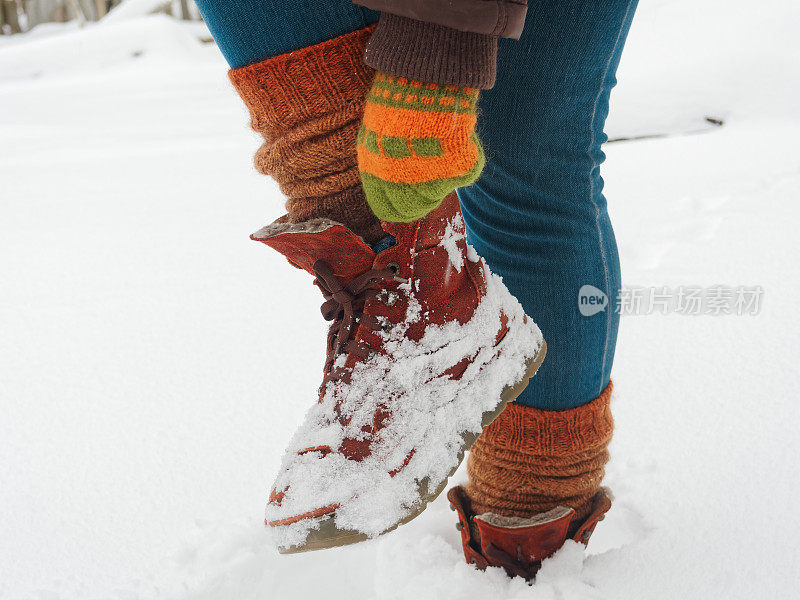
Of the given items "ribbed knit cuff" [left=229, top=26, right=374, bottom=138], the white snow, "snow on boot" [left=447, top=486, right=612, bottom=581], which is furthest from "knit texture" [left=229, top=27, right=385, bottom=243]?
"snow on boot" [left=447, top=486, right=612, bottom=581]

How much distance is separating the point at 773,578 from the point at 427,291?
0.50 meters

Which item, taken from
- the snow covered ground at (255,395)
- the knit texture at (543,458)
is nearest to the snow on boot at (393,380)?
the knit texture at (543,458)

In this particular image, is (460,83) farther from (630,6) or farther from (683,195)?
(683,195)

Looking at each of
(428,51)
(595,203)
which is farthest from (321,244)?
(595,203)

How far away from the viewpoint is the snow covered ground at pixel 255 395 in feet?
2.41

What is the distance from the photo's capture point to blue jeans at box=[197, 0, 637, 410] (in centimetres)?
48

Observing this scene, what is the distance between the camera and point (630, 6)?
1.89 feet

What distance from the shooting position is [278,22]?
465 millimetres

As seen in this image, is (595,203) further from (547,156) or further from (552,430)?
(552,430)

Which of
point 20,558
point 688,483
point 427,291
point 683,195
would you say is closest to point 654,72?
point 683,195

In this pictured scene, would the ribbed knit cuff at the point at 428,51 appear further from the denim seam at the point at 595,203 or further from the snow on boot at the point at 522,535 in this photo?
the snow on boot at the point at 522,535

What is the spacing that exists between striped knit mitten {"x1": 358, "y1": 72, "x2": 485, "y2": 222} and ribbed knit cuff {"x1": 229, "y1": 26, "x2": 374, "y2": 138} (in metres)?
0.03

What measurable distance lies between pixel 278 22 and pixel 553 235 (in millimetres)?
342

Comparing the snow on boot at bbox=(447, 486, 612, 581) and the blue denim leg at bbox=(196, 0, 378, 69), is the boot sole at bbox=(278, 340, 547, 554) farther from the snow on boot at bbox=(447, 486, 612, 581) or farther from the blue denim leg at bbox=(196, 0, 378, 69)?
the blue denim leg at bbox=(196, 0, 378, 69)
